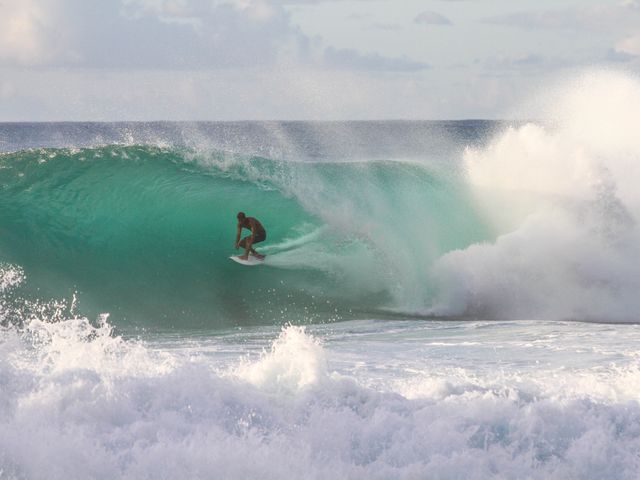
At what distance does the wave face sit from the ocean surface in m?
0.04

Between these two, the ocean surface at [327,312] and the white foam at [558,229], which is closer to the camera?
the ocean surface at [327,312]

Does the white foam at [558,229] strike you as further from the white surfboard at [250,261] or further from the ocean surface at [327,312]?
the white surfboard at [250,261]

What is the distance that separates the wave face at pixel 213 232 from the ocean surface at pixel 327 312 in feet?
0.13

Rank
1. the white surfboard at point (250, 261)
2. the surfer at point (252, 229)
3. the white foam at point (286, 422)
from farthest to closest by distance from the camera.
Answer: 1. the white surfboard at point (250, 261)
2. the surfer at point (252, 229)
3. the white foam at point (286, 422)

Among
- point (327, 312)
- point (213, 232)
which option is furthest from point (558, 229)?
point (213, 232)

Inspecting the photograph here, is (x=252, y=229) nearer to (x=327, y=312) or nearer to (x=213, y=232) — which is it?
(x=327, y=312)

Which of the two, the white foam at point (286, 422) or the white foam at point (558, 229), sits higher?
the white foam at point (558, 229)

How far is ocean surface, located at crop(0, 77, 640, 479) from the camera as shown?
6.86 m

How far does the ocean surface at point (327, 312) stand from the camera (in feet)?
22.5

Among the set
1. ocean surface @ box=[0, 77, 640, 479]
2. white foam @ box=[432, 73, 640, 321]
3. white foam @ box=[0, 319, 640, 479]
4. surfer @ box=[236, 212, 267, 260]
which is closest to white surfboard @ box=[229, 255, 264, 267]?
ocean surface @ box=[0, 77, 640, 479]

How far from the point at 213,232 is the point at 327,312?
301 centimetres

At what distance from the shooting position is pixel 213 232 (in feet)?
53.1

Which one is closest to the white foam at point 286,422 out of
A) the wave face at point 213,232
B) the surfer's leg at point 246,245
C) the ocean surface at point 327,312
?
the ocean surface at point 327,312

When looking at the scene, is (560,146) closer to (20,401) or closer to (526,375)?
(526,375)
